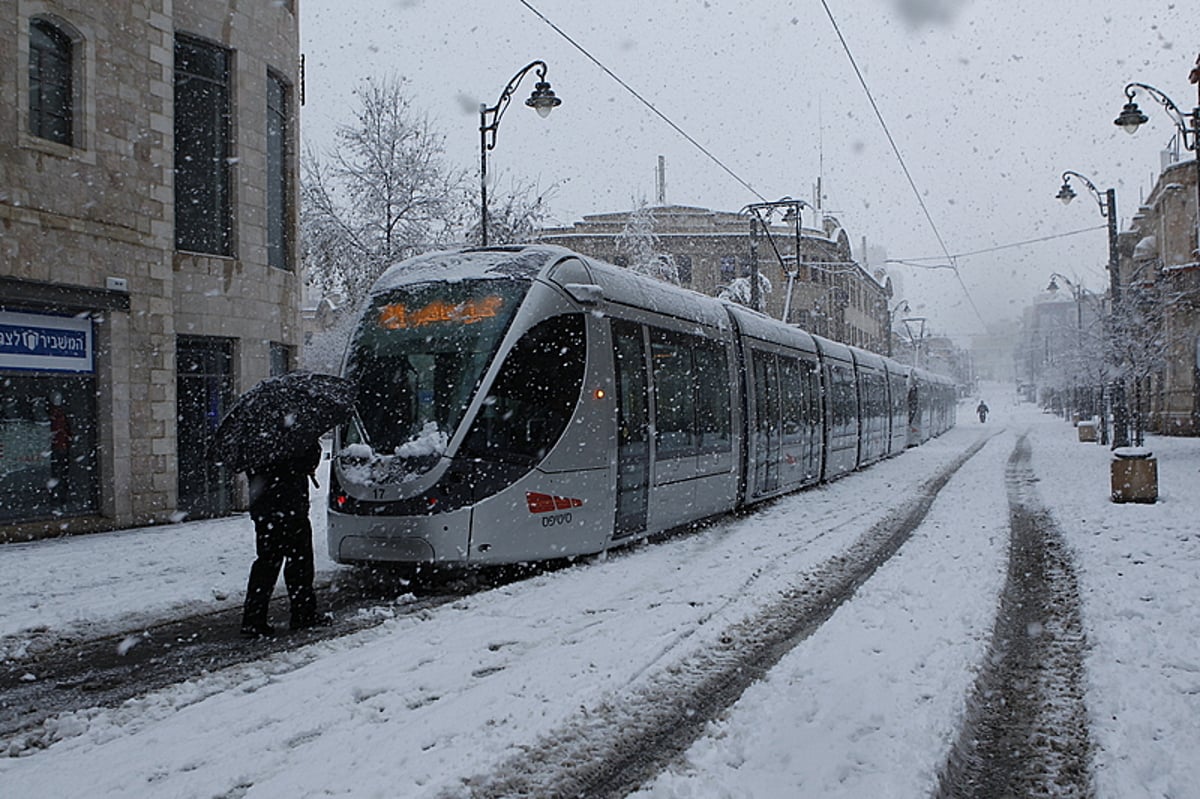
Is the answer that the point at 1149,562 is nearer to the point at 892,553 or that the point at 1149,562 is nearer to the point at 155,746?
the point at 892,553

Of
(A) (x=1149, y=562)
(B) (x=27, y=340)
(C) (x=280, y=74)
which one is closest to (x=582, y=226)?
(C) (x=280, y=74)

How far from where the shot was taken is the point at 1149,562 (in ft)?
31.9

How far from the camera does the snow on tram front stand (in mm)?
8570

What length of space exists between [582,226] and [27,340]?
4942 cm

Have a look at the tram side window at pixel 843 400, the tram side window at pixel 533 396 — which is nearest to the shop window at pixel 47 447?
the tram side window at pixel 533 396

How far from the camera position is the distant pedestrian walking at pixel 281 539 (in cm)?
725

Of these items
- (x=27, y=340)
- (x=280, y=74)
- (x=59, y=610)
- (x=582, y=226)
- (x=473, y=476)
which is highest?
(x=582, y=226)

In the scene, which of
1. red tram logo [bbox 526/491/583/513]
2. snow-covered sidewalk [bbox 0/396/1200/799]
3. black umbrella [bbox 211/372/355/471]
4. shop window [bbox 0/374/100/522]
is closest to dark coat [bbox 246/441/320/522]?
black umbrella [bbox 211/372/355/471]

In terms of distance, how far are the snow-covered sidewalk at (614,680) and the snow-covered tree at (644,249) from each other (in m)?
34.1

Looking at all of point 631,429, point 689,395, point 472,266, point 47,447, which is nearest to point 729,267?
point 689,395

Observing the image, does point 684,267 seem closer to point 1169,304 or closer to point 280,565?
point 1169,304

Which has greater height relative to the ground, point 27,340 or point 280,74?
point 280,74

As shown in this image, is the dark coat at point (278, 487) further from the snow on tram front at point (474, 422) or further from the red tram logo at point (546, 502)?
the red tram logo at point (546, 502)

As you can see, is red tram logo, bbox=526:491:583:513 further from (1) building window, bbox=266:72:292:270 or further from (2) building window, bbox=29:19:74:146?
(1) building window, bbox=266:72:292:270
